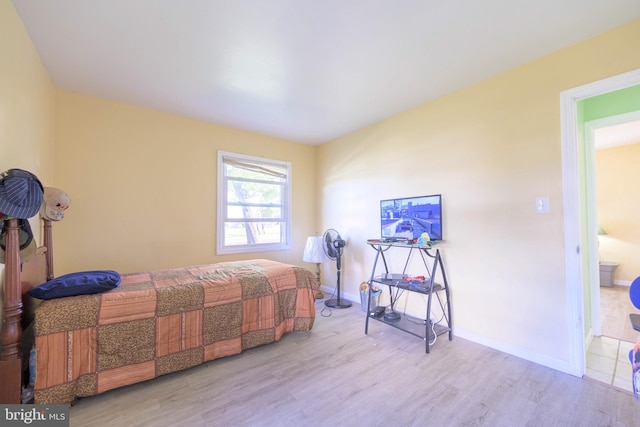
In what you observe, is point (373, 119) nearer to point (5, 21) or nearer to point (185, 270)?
point (185, 270)

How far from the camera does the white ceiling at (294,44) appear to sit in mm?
1625

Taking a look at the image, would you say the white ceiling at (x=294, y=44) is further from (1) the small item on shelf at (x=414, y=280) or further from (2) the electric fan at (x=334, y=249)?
(1) the small item on shelf at (x=414, y=280)

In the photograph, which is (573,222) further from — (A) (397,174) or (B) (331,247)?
(B) (331,247)

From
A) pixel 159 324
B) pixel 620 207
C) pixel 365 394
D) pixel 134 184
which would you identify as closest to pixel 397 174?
pixel 365 394

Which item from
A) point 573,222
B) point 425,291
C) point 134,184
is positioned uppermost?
point 134,184

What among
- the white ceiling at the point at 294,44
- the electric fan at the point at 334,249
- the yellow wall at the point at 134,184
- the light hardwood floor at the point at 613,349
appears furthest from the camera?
the electric fan at the point at 334,249

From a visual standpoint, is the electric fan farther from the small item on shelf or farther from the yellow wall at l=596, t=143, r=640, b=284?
the yellow wall at l=596, t=143, r=640, b=284

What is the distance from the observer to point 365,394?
5.78 ft

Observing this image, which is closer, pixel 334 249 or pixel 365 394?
pixel 365 394

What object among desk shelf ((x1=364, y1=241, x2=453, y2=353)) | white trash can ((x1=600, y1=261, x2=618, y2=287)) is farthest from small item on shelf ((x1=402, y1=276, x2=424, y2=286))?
white trash can ((x1=600, y1=261, x2=618, y2=287))

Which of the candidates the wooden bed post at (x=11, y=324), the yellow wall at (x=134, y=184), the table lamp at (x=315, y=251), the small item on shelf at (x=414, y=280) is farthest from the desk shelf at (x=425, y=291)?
the wooden bed post at (x=11, y=324)

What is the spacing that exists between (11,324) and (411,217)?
3166 millimetres

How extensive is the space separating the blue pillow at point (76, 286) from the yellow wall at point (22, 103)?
233 millimetres

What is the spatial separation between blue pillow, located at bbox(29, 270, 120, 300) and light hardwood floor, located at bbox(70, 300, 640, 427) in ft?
2.33
